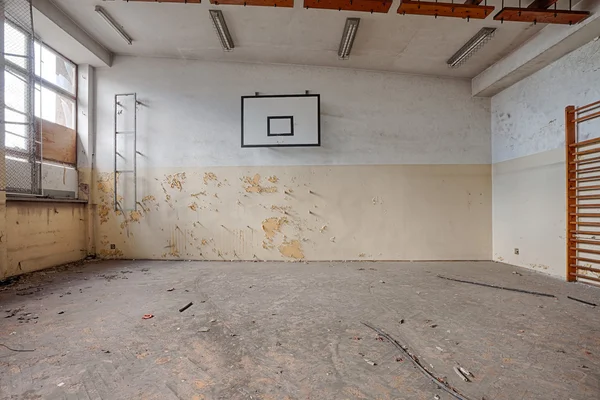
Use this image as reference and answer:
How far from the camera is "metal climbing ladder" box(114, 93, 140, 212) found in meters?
6.05

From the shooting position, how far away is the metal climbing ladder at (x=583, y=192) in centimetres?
390

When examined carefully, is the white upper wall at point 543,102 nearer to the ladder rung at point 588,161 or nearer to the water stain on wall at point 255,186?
the ladder rung at point 588,161

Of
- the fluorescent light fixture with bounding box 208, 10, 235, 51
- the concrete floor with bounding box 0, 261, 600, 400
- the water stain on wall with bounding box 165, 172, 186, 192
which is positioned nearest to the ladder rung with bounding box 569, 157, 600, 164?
the concrete floor with bounding box 0, 261, 600, 400

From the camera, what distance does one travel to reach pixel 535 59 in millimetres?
4504

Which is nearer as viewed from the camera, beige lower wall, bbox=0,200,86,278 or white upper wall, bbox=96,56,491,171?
beige lower wall, bbox=0,200,86,278

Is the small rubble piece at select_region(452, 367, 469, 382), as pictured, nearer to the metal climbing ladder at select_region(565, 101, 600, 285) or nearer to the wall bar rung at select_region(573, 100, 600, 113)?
the metal climbing ladder at select_region(565, 101, 600, 285)

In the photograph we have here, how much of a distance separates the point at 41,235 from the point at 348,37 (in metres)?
6.15

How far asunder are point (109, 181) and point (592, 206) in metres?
8.19

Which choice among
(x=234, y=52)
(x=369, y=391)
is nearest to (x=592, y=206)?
(x=369, y=391)

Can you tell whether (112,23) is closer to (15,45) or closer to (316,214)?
(15,45)

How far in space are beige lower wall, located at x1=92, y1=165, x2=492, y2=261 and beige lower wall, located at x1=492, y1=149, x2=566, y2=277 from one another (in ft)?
0.95

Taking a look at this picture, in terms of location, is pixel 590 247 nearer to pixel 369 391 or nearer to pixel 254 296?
pixel 369 391

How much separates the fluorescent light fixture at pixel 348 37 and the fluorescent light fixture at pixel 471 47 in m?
1.87

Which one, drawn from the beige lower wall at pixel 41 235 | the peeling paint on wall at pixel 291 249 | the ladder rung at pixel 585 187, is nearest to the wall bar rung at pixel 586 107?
the ladder rung at pixel 585 187
